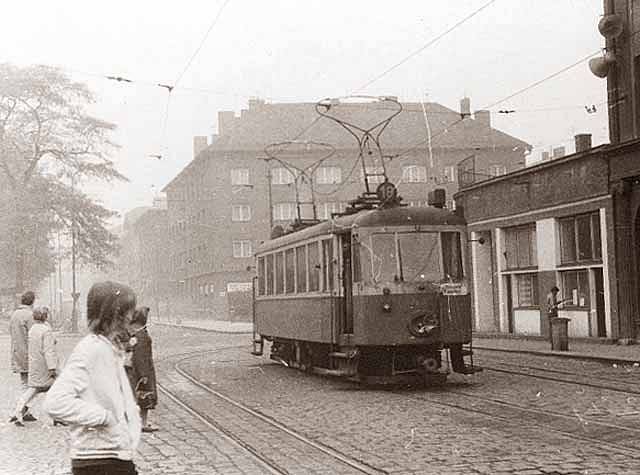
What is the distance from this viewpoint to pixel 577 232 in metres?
27.5

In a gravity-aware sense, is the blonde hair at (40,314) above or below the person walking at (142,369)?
above

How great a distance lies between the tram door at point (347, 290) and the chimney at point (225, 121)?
5855 cm

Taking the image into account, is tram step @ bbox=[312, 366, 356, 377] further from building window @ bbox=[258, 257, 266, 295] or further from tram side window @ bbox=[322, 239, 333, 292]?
building window @ bbox=[258, 257, 266, 295]

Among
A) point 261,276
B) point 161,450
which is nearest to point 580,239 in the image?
point 261,276

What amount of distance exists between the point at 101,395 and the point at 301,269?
14067 mm

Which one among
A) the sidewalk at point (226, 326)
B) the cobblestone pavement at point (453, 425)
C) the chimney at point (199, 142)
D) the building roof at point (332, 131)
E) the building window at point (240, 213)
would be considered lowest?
the cobblestone pavement at point (453, 425)

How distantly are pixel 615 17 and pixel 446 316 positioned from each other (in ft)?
42.6

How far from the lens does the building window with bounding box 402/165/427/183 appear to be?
248ft

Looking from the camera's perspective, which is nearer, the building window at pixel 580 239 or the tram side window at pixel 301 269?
the tram side window at pixel 301 269

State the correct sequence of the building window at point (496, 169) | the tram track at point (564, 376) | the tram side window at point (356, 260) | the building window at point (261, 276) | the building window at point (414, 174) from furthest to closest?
the building window at point (414, 174)
the building window at point (496, 169)
the building window at point (261, 276)
the tram side window at point (356, 260)
the tram track at point (564, 376)

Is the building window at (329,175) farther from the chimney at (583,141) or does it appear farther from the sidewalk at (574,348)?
the chimney at (583,141)

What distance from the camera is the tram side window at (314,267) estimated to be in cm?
1706

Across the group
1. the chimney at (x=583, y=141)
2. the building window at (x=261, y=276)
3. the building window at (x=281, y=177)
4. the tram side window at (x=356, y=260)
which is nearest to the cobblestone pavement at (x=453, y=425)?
the tram side window at (x=356, y=260)

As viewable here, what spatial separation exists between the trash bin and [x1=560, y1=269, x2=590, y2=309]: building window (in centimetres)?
444
